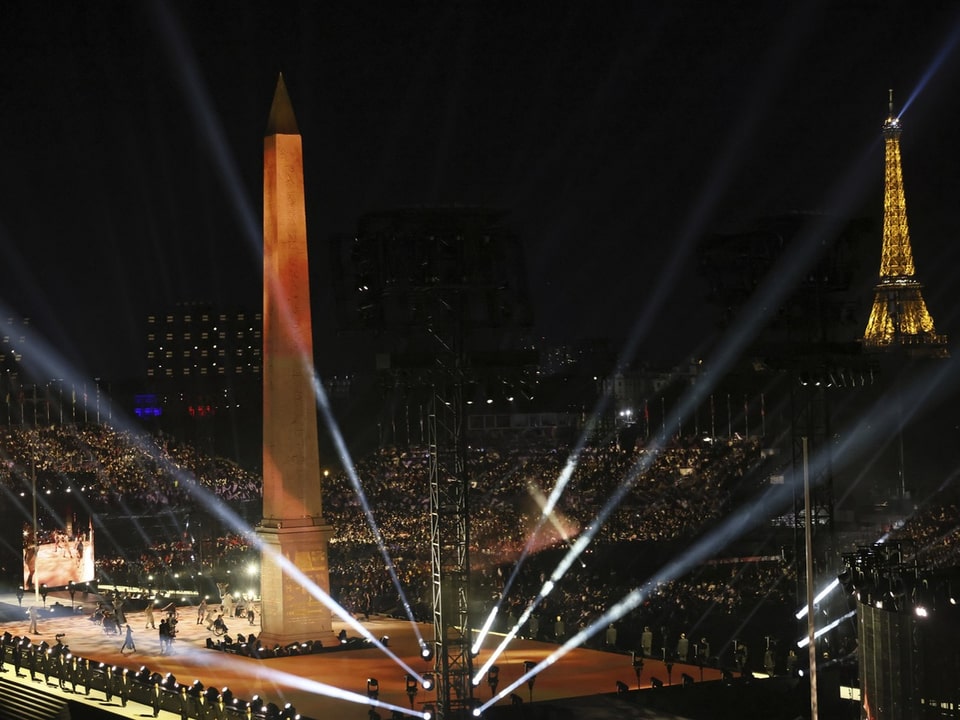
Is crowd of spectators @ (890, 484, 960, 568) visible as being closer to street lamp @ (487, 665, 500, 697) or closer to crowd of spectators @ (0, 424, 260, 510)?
street lamp @ (487, 665, 500, 697)

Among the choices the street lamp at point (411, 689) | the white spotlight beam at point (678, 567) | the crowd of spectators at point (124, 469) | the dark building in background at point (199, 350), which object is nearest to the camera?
the street lamp at point (411, 689)

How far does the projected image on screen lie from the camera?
5328 centimetres

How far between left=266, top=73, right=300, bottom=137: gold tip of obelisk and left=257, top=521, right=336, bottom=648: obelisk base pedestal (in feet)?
31.1

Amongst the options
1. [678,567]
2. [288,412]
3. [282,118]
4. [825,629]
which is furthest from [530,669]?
[678,567]

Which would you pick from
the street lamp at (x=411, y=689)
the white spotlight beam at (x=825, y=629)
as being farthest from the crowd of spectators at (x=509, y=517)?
the street lamp at (x=411, y=689)

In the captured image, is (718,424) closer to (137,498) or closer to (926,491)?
(926,491)

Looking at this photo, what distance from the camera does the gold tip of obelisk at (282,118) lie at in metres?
36.5

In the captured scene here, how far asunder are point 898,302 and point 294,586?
70.8m

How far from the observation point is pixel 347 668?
33812 millimetres

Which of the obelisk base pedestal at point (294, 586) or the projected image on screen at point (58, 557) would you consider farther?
the projected image on screen at point (58, 557)

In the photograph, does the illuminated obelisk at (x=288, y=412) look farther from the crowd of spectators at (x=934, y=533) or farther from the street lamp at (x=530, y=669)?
the crowd of spectators at (x=934, y=533)

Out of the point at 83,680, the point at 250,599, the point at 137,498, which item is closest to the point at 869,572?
the point at 83,680

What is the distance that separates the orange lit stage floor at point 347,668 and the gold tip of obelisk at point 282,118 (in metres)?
12.3

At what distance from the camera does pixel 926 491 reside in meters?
67.4
